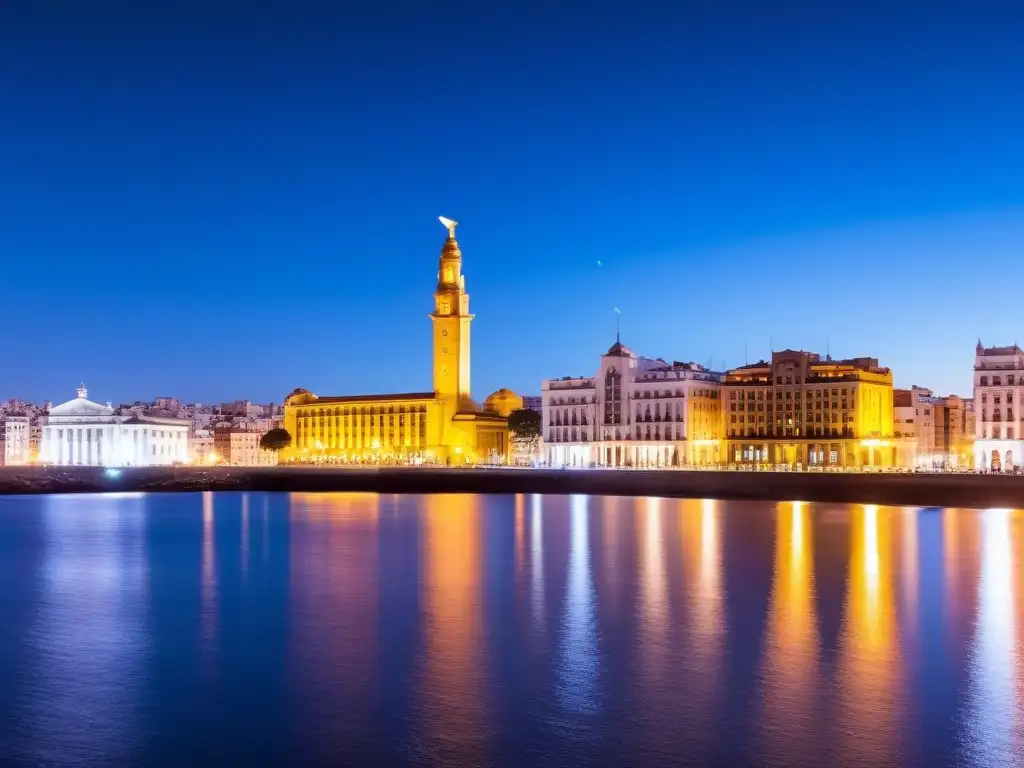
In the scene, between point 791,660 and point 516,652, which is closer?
point 791,660

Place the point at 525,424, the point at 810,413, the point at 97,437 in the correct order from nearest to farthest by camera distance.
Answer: the point at 810,413, the point at 525,424, the point at 97,437

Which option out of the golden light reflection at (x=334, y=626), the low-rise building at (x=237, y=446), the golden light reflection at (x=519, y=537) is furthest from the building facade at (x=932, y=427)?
the low-rise building at (x=237, y=446)

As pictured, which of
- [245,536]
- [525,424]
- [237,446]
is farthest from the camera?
[237,446]

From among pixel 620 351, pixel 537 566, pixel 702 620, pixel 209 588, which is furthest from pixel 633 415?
pixel 702 620

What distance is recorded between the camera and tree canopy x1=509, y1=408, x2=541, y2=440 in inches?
5477

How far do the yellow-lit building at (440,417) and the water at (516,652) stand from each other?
90.7 metres

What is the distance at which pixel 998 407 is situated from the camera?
362 ft

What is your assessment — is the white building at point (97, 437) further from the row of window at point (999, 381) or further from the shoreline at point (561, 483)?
the row of window at point (999, 381)

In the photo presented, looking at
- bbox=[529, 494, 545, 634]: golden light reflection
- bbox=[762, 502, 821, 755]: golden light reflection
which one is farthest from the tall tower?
bbox=[762, 502, 821, 755]: golden light reflection

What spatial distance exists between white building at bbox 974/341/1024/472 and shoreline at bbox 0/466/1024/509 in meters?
27.5

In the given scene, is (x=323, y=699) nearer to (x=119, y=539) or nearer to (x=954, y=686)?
(x=954, y=686)

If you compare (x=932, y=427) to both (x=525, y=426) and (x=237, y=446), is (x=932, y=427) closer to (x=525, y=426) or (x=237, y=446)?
(x=525, y=426)

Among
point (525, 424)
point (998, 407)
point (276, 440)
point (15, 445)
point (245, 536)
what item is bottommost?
point (245, 536)

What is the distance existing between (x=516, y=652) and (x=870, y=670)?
6.60m
